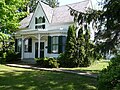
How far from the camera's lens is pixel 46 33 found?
83.1 ft

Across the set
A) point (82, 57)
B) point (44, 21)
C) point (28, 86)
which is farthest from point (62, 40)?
point (28, 86)

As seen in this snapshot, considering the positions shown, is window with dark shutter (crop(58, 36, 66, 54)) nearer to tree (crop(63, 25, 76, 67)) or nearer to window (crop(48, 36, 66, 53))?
window (crop(48, 36, 66, 53))

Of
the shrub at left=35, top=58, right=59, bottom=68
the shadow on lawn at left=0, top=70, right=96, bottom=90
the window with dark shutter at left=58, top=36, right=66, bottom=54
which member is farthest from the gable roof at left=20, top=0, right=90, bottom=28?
the shadow on lawn at left=0, top=70, right=96, bottom=90

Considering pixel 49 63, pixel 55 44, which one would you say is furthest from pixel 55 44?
pixel 49 63

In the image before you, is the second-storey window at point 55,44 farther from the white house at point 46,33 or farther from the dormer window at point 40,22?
the dormer window at point 40,22

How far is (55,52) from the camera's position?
24.7 meters

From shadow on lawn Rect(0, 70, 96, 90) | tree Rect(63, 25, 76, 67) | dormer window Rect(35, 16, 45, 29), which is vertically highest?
dormer window Rect(35, 16, 45, 29)

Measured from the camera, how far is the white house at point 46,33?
80.3 ft

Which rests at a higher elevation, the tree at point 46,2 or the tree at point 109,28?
the tree at point 46,2

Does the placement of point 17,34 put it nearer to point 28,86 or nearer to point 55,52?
point 55,52

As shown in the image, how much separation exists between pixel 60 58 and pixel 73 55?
4.27ft

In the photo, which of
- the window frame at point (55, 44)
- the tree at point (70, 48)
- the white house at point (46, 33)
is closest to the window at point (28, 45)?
the white house at point (46, 33)

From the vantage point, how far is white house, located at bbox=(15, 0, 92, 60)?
80.3ft

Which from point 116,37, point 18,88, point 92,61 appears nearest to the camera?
point 18,88
